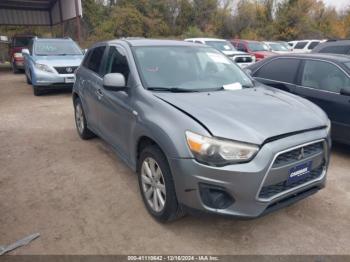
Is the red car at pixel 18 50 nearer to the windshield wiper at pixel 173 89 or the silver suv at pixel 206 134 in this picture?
the silver suv at pixel 206 134

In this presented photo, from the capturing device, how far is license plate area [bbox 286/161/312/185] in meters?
2.79

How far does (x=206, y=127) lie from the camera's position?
270 centimetres

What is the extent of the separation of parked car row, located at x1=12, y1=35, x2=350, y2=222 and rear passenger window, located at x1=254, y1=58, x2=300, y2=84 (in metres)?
0.75

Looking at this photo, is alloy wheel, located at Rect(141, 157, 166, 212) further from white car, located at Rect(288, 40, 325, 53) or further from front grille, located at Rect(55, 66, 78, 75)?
white car, located at Rect(288, 40, 325, 53)

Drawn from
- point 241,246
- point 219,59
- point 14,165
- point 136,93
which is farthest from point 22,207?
point 219,59

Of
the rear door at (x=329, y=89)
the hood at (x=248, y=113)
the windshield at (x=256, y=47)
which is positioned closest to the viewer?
the hood at (x=248, y=113)

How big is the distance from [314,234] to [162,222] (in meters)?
1.41

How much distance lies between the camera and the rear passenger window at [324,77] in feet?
16.2

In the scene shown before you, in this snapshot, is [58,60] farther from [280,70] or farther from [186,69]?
[186,69]

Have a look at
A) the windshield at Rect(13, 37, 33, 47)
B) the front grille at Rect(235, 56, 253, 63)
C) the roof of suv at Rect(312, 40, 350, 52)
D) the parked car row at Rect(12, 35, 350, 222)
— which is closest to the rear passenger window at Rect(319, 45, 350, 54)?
the roof of suv at Rect(312, 40, 350, 52)

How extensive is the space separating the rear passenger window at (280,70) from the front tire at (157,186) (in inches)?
134

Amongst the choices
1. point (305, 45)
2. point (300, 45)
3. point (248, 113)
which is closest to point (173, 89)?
point (248, 113)

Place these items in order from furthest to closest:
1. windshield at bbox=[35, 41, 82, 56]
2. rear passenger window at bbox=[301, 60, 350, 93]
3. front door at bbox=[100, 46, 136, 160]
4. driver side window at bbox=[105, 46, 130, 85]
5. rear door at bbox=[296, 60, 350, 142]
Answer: windshield at bbox=[35, 41, 82, 56]
rear passenger window at bbox=[301, 60, 350, 93]
rear door at bbox=[296, 60, 350, 142]
driver side window at bbox=[105, 46, 130, 85]
front door at bbox=[100, 46, 136, 160]

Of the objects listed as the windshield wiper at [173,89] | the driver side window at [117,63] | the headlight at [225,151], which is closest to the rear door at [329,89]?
the windshield wiper at [173,89]
